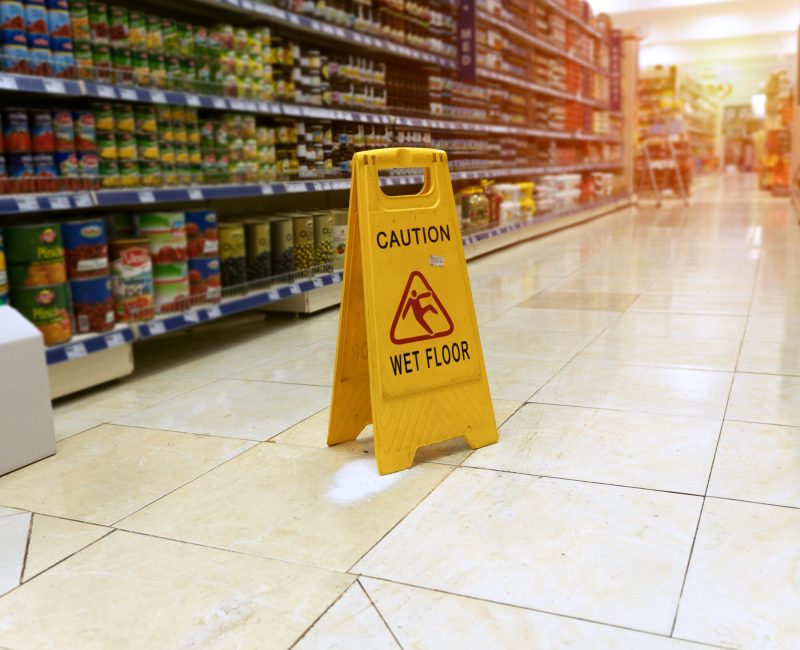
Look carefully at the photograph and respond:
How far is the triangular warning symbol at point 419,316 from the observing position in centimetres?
221

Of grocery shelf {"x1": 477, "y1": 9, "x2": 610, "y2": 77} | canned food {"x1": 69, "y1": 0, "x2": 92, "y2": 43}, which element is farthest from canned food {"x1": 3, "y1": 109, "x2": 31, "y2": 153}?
grocery shelf {"x1": 477, "y1": 9, "x2": 610, "y2": 77}

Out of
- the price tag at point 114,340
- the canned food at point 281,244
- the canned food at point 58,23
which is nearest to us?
the canned food at point 58,23

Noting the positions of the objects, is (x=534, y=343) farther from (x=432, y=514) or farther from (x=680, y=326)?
(x=432, y=514)

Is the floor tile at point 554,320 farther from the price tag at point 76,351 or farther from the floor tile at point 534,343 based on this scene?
the price tag at point 76,351

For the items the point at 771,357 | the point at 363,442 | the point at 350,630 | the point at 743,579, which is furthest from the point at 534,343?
the point at 350,630

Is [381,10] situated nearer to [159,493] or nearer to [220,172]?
[220,172]

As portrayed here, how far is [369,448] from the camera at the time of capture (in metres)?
2.36

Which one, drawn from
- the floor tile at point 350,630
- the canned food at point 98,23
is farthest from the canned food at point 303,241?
the floor tile at point 350,630

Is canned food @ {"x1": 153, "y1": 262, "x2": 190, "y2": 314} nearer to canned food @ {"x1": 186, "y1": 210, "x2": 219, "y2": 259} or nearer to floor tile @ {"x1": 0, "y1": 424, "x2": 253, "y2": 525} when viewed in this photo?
canned food @ {"x1": 186, "y1": 210, "x2": 219, "y2": 259}

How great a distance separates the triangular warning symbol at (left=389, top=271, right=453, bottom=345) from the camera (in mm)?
2209

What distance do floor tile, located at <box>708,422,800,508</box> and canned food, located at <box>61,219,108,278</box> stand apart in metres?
2.24

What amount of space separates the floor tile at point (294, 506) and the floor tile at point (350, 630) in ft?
0.50

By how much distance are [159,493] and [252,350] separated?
1669 millimetres

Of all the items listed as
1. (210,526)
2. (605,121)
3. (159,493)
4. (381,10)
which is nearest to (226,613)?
(210,526)
